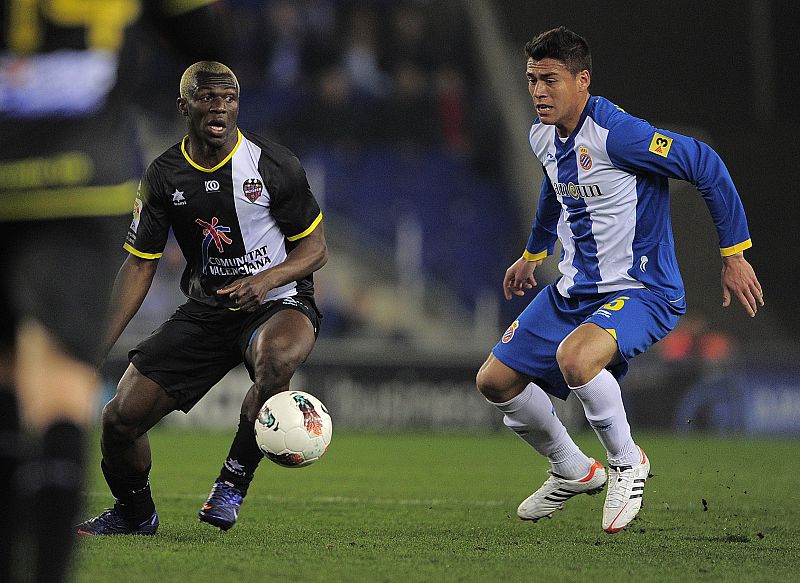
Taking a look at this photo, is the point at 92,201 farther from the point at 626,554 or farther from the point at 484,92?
the point at 484,92

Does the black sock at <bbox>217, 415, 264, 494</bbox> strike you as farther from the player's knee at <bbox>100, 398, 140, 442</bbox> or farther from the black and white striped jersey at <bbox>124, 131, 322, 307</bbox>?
the black and white striped jersey at <bbox>124, 131, 322, 307</bbox>

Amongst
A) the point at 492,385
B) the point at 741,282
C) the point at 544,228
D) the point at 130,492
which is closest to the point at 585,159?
the point at 544,228

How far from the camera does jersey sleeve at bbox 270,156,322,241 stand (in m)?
5.66

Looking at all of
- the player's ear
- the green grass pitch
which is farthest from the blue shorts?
the player's ear

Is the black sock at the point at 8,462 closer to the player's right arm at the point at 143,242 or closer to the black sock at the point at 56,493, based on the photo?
the black sock at the point at 56,493

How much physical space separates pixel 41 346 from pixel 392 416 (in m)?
11.2

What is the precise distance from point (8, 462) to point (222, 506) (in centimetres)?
239

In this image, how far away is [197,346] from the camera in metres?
5.56

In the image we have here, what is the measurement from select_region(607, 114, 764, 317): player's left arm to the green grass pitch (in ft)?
3.91

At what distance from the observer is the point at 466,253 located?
52.3 feet

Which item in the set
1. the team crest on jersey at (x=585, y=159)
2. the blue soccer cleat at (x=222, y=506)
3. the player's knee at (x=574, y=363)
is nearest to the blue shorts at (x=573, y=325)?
the player's knee at (x=574, y=363)

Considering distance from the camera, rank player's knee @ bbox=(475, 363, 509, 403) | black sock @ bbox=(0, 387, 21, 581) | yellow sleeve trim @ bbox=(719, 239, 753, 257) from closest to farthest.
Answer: black sock @ bbox=(0, 387, 21, 581)
yellow sleeve trim @ bbox=(719, 239, 753, 257)
player's knee @ bbox=(475, 363, 509, 403)

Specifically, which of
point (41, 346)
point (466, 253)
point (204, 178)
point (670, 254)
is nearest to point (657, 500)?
point (670, 254)

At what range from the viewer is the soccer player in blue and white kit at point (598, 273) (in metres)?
5.55
